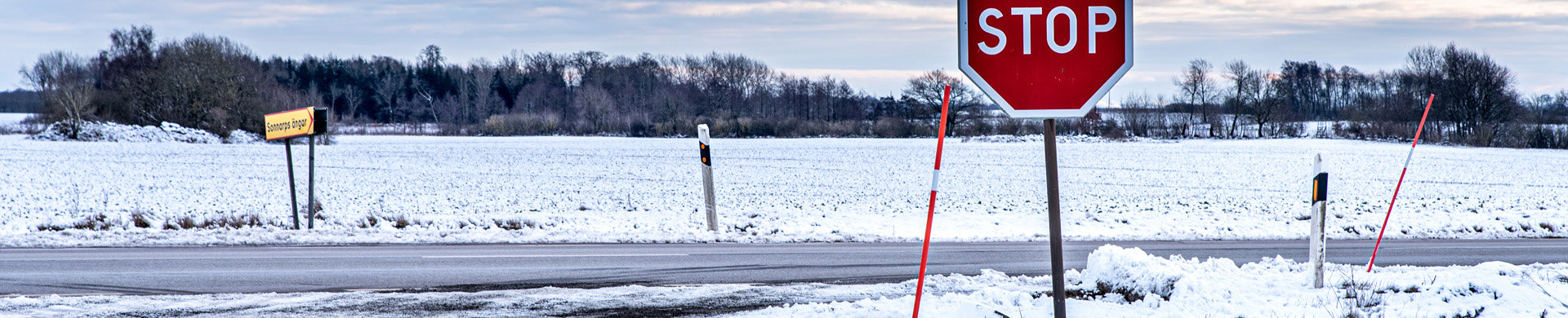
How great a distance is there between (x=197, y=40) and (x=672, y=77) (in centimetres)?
7109

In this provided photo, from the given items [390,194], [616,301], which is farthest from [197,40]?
[616,301]

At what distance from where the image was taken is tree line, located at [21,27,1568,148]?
56.9 meters

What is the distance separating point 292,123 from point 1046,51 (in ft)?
35.9

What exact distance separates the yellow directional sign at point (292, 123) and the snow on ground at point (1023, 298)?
223 inches

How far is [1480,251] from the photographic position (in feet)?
35.5

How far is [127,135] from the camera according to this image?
53.8 metres

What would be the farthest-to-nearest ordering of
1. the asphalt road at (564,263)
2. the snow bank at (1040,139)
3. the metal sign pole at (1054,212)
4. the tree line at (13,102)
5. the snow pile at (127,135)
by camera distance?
the tree line at (13,102)
the snow bank at (1040,139)
the snow pile at (127,135)
the asphalt road at (564,263)
the metal sign pole at (1054,212)

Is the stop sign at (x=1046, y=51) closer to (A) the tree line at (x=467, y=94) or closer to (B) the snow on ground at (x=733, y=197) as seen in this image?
(B) the snow on ground at (x=733, y=197)

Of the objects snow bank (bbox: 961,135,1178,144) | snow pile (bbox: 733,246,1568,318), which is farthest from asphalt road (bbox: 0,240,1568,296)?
snow bank (bbox: 961,135,1178,144)

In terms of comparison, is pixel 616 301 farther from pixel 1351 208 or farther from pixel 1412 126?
pixel 1412 126

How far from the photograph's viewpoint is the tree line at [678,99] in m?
56.9

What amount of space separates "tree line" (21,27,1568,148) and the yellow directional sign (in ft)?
161

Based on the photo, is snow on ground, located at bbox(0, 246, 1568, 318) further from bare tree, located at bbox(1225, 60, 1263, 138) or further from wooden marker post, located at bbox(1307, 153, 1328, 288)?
bare tree, located at bbox(1225, 60, 1263, 138)

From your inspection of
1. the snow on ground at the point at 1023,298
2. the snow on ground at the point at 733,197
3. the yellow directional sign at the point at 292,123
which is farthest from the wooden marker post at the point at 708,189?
the snow on ground at the point at 1023,298
